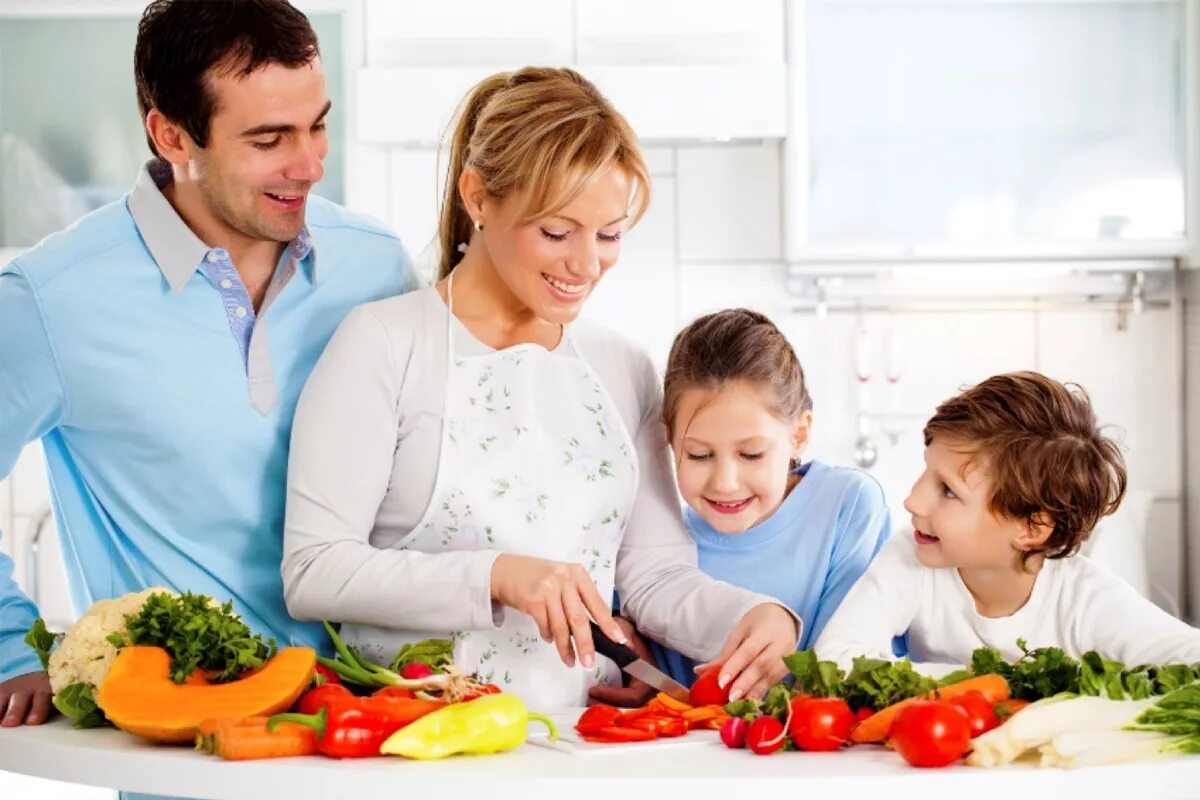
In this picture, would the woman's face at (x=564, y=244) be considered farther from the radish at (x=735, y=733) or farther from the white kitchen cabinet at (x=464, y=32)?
the white kitchen cabinet at (x=464, y=32)

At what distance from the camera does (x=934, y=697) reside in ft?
4.61

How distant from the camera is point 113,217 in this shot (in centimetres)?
193

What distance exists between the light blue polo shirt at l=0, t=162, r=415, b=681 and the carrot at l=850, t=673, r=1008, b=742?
0.77m

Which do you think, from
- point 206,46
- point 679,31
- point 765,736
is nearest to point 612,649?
point 765,736

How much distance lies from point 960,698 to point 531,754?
398mm

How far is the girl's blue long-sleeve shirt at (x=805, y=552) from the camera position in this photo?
200 cm

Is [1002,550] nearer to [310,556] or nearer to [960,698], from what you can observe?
[960,698]

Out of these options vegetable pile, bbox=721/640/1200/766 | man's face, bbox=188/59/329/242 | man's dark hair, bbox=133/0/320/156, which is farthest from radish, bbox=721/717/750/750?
man's dark hair, bbox=133/0/320/156

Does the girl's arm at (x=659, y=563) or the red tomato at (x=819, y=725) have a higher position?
the girl's arm at (x=659, y=563)

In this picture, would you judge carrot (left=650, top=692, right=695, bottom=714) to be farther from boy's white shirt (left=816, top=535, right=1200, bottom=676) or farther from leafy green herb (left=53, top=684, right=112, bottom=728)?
leafy green herb (left=53, top=684, right=112, bottom=728)

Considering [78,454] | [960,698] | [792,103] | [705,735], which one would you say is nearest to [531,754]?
[705,735]

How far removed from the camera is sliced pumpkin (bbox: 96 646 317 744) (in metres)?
1.41

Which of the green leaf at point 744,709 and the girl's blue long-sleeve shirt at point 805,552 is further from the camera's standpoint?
the girl's blue long-sleeve shirt at point 805,552

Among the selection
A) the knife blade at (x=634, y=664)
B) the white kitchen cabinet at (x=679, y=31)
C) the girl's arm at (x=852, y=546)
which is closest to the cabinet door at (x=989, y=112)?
the white kitchen cabinet at (x=679, y=31)
